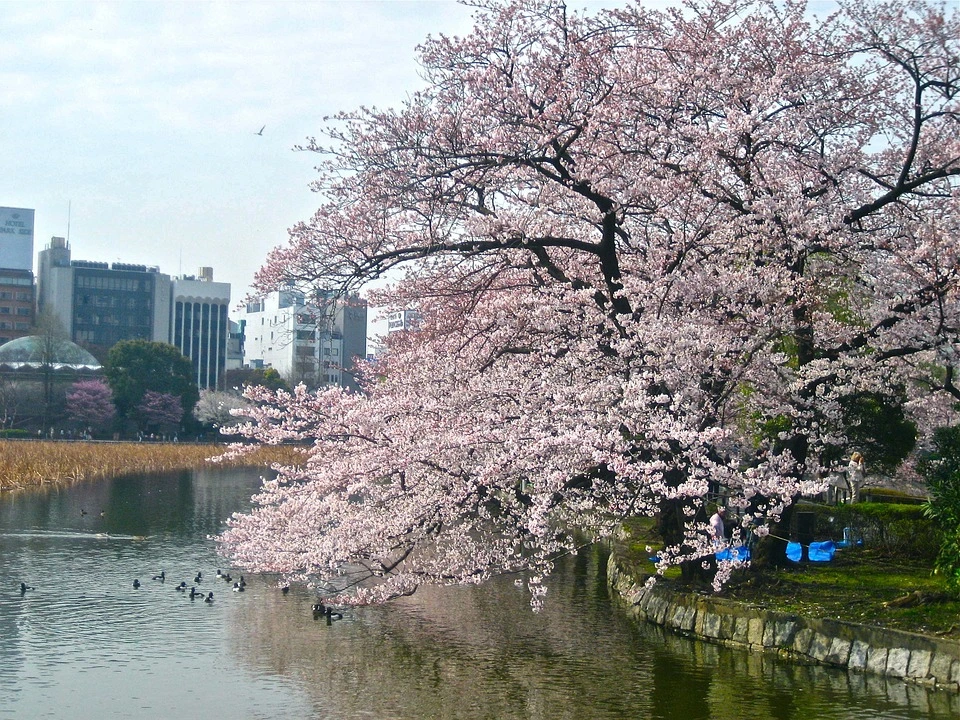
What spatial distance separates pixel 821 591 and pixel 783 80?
6.52m

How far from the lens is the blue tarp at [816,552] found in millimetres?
14930

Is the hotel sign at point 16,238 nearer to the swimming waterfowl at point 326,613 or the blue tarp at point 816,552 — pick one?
the swimming waterfowl at point 326,613

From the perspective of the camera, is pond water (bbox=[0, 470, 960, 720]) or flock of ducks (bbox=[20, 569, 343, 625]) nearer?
pond water (bbox=[0, 470, 960, 720])

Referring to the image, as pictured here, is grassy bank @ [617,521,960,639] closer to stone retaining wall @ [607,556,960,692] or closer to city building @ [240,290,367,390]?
stone retaining wall @ [607,556,960,692]

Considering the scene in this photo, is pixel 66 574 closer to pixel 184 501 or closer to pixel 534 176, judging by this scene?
pixel 534 176

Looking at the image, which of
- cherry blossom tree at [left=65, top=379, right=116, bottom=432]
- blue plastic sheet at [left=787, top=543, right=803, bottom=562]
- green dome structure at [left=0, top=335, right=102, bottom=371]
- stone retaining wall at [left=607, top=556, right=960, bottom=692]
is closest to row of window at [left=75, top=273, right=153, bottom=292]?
green dome structure at [left=0, top=335, right=102, bottom=371]

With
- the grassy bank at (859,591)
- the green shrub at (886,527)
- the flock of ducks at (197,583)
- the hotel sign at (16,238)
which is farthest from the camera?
the hotel sign at (16,238)

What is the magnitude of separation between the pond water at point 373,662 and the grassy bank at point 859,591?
2.89ft

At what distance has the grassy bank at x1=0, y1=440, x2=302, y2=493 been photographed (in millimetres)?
31516

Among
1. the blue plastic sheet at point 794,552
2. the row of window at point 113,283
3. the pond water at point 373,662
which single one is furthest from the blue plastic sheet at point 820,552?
the row of window at point 113,283

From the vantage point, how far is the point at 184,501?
30.6 meters

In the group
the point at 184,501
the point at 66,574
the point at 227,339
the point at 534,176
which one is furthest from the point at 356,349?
the point at 534,176

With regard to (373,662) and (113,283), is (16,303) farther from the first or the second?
(373,662)

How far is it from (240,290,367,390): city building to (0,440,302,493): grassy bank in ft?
18.5
